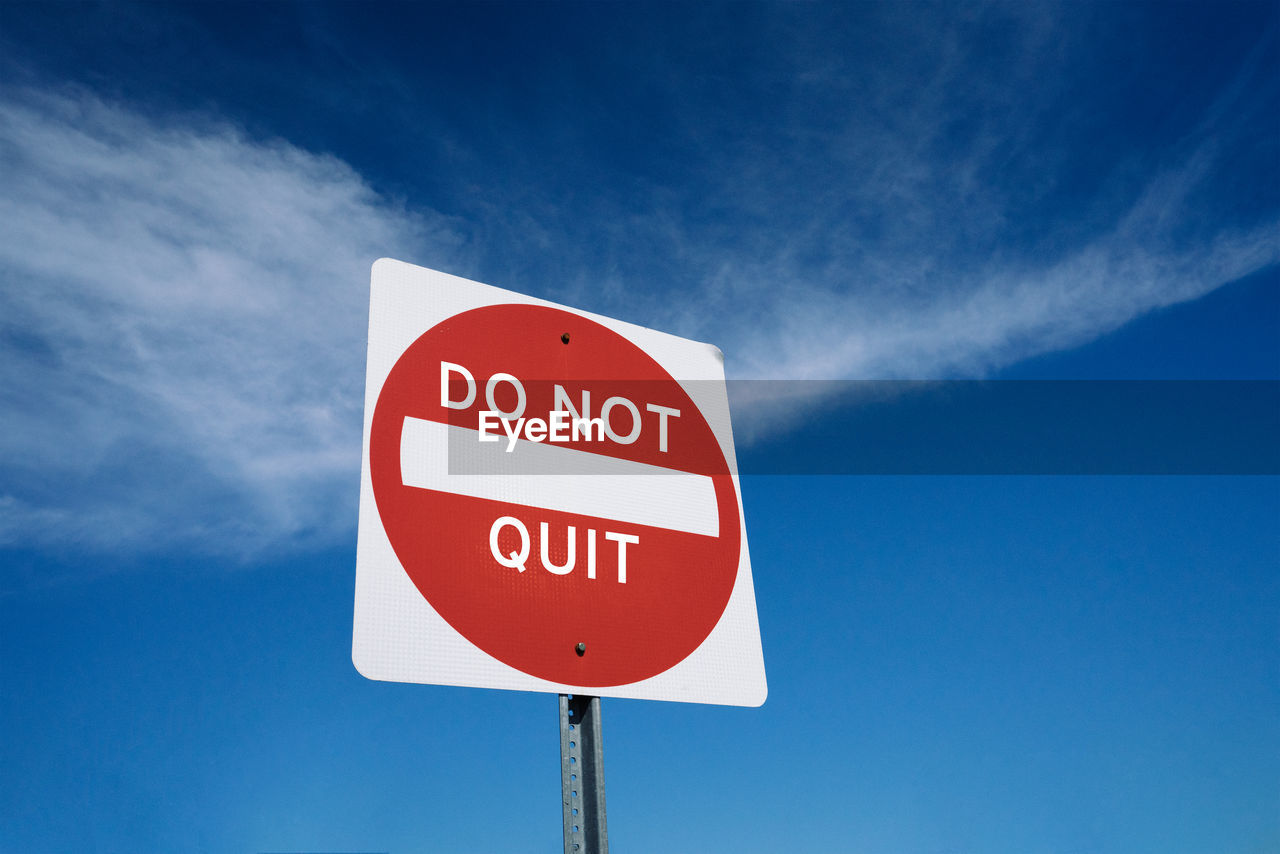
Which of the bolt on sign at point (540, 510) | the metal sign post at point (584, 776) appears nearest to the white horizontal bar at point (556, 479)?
the bolt on sign at point (540, 510)

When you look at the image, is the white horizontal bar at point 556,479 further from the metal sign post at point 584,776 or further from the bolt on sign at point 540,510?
the metal sign post at point 584,776

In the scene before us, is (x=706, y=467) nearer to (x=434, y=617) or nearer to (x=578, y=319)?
(x=578, y=319)

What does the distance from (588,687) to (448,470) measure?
1.94 ft

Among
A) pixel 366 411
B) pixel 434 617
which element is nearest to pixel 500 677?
pixel 434 617

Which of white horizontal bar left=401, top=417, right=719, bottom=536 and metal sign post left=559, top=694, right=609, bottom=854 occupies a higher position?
white horizontal bar left=401, top=417, right=719, bottom=536

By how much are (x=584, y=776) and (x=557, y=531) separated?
0.56 metres

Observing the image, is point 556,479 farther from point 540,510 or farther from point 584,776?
point 584,776

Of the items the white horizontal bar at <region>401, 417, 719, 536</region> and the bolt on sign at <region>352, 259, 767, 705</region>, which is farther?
the white horizontal bar at <region>401, 417, 719, 536</region>

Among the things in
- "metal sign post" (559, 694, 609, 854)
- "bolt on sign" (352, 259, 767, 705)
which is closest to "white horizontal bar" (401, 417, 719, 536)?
"bolt on sign" (352, 259, 767, 705)

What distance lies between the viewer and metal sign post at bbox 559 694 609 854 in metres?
1.92

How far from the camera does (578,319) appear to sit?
260 centimetres

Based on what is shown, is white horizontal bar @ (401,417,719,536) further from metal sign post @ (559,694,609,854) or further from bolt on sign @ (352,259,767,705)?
metal sign post @ (559,694,609,854)

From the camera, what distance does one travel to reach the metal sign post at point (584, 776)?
1.92m

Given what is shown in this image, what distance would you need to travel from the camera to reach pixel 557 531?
7.27ft
